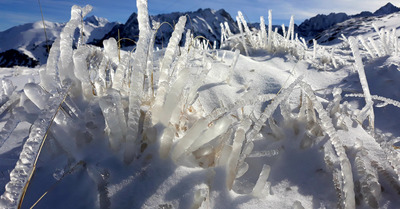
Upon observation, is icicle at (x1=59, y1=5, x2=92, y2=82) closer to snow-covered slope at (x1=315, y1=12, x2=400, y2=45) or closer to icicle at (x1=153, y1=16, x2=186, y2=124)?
icicle at (x1=153, y1=16, x2=186, y2=124)

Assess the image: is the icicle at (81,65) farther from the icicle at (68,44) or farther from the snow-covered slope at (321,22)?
the snow-covered slope at (321,22)

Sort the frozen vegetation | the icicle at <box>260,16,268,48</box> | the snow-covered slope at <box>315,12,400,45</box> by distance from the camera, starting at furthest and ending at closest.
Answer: the snow-covered slope at <box>315,12,400,45</box>
the icicle at <box>260,16,268,48</box>
the frozen vegetation

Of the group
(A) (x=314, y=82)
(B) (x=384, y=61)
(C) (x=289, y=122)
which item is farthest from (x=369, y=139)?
(B) (x=384, y=61)

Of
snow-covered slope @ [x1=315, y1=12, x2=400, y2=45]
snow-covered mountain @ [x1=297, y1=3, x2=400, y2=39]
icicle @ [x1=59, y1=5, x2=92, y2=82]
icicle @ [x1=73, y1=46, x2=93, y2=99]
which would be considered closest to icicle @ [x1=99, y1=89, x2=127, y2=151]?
icicle @ [x1=73, y1=46, x2=93, y2=99]

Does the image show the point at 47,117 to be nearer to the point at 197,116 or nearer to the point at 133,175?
the point at 133,175

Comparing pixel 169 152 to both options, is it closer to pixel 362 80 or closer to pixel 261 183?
pixel 261 183

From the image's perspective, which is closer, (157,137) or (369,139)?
(157,137)

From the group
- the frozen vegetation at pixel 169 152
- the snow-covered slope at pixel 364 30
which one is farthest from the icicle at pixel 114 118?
the snow-covered slope at pixel 364 30

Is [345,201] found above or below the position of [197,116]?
below

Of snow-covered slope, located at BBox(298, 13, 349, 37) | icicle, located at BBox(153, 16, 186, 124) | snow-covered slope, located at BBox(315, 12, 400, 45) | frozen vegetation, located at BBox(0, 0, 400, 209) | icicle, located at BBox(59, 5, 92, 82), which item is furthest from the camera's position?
snow-covered slope, located at BBox(298, 13, 349, 37)

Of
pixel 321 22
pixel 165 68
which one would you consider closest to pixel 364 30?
pixel 165 68

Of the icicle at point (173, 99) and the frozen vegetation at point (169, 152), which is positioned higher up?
the icicle at point (173, 99)
